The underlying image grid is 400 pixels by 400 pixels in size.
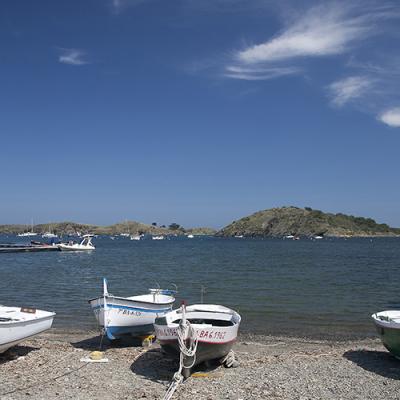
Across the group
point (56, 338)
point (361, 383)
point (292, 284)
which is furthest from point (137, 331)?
point (292, 284)

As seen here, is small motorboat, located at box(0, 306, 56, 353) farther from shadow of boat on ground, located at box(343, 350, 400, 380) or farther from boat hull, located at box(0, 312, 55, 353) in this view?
shadow of boat on ground, located at box(343, 350, 400, 380)

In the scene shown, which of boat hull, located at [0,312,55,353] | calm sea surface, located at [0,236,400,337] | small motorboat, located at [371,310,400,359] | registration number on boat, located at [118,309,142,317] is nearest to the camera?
boat hull, located at [0,312,55,353]

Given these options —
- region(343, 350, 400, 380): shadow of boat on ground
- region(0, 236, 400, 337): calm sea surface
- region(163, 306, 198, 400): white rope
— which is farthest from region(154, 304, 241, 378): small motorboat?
region(0, 236, 400, 337): calm sea surface

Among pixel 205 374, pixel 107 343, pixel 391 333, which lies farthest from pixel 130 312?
pixel 391 333

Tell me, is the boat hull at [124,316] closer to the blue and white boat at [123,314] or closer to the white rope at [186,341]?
the blue and white boat at [123,314]

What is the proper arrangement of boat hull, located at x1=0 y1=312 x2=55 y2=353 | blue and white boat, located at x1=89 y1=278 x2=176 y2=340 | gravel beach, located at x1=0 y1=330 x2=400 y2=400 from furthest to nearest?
blue and white boat, located at x1=89 y1=278 x2=176 y2=340, boat hull, located at x1=0 y1=312 x2=55 y2=353, gravel beach, located at x1=0 y1=330 x2=400 y2=400

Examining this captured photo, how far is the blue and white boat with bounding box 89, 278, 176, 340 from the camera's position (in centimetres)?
1750

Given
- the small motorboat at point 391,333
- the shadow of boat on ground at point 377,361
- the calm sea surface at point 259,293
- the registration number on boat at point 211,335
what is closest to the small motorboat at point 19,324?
the registration number on boat at point 211,335

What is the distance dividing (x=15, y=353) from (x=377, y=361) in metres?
12.0

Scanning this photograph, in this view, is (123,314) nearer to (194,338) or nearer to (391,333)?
(194,338)

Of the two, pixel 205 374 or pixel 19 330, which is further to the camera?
pixel 19 330

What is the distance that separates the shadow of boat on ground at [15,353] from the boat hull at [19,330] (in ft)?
2.01

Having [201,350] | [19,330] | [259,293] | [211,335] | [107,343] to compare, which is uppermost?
[211,335]

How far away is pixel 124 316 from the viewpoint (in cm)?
1792
